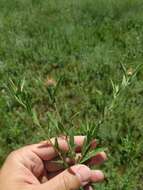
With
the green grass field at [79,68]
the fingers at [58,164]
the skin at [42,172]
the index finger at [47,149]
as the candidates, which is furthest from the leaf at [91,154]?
the green grass field at [79,68]

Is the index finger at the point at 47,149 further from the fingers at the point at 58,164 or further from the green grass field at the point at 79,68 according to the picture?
the green grass field at the point at 79,68

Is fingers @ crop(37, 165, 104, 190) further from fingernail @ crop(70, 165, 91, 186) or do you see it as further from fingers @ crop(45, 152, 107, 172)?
fingers @ crop(45, 152, 107, 172)

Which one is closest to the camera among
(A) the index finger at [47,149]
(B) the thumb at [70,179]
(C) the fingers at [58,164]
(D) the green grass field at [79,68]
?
(B) the thumb at [70,179]

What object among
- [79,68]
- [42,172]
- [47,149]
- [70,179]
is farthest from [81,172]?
[79,68]

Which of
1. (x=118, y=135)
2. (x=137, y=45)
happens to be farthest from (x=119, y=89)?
(x=137, y=45)

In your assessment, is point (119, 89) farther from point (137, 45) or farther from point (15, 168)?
point (137, 45)

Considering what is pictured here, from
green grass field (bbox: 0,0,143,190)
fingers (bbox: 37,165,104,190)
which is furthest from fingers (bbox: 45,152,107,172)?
fingers (bbox: 37,165,104,190)
